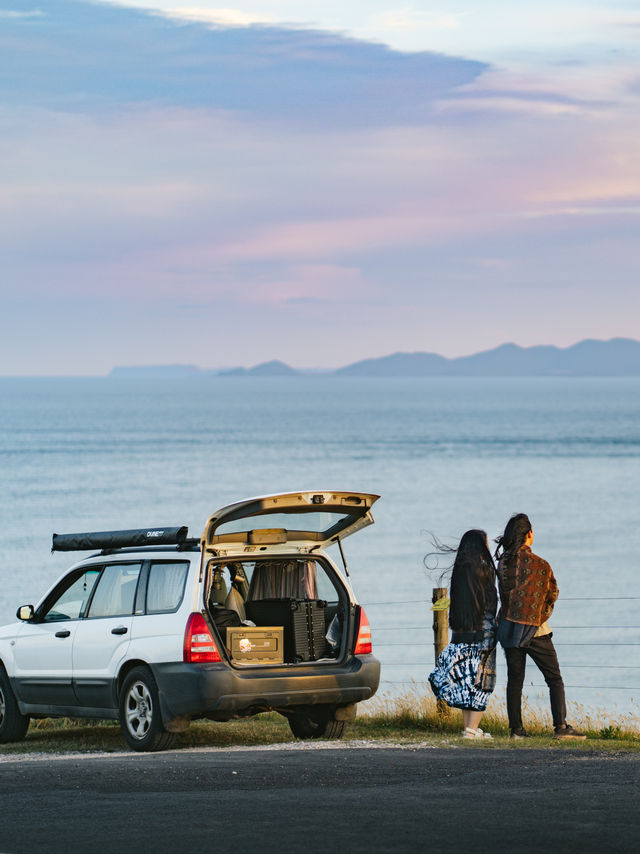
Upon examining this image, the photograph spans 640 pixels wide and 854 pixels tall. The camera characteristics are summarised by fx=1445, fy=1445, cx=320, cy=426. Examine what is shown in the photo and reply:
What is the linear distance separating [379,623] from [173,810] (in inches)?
1391

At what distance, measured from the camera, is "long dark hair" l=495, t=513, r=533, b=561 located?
38.2ft

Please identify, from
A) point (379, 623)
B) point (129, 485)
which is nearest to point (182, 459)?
point (129, 485)

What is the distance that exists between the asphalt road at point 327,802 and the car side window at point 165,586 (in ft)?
4.12

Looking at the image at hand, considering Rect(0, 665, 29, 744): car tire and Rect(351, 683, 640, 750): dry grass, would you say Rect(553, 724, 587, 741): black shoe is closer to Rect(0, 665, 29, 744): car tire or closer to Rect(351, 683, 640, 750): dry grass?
Rect(351, 683, 640, 750): dry grass

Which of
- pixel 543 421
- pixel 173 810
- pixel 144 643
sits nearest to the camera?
pixel 173 810

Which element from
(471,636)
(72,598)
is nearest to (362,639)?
(471,636)

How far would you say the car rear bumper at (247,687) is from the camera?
36.2ft

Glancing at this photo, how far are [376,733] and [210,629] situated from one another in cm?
250

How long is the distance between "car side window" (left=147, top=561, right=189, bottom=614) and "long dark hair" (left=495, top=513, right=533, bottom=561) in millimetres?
2578

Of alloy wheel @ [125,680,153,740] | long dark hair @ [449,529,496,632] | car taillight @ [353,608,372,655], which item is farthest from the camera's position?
car taillight @ [353,608,372,655]

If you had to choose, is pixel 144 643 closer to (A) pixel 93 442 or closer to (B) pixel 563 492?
(B) pixel 563 492

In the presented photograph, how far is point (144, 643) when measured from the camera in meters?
11.5

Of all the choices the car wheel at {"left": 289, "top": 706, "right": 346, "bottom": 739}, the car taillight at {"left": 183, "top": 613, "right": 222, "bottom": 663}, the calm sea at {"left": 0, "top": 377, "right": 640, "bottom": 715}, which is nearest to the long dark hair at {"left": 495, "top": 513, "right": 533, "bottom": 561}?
the car wheel at {"left": 289, "top": 706, "right": 346, "bottom": 739}

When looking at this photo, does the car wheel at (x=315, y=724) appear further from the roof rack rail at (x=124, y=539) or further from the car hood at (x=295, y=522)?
the roof rack rail at (x=124, y=539)
